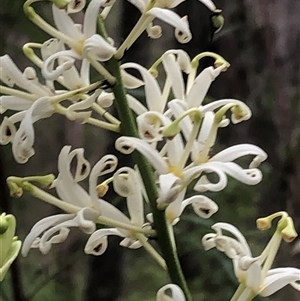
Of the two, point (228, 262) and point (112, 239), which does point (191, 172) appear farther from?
point (112, 239)

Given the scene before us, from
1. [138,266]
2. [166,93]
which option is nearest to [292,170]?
[138,266]

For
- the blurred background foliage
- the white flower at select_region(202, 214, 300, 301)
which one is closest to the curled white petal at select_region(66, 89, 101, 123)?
the white flower at select_region(202, 214, 300, 301)

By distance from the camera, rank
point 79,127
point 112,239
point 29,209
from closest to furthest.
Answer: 1. point 112,239
2. point 79,127
3. point 29,209

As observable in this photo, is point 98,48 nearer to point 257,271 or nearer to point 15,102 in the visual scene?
point 15,102

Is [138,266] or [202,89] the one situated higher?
[202,89]

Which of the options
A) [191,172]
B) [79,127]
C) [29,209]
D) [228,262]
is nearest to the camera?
[191,172]

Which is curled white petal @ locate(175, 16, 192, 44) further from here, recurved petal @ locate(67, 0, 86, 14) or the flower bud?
the flower bud

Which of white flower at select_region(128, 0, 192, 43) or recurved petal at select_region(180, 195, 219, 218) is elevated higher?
white flower at select_region(128, 0, 192, 43)
